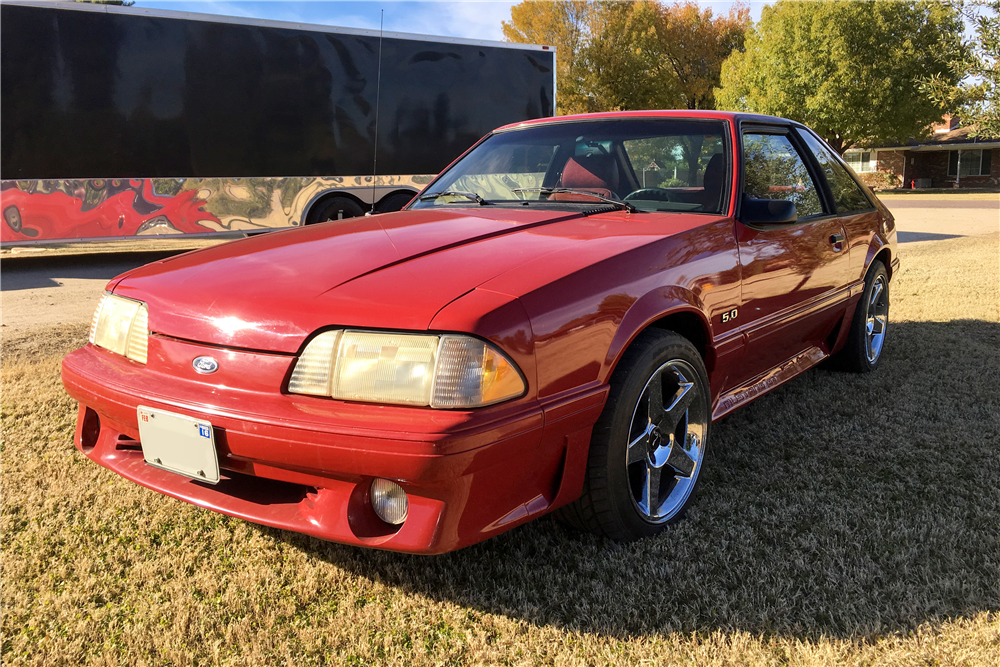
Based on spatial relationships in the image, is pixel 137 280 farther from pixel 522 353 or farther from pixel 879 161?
pixel 879 161

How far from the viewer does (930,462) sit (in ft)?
9.78

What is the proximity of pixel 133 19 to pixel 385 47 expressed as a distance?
3203mm

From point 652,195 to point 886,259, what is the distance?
2258mm

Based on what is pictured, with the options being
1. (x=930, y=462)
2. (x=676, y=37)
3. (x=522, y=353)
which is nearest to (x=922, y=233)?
(x=930, y=462)

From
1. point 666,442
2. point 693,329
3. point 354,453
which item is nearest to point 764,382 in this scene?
point 693,329

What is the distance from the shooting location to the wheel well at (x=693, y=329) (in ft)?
8.31

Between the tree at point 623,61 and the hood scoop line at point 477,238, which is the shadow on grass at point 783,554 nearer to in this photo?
the hood scoop line at point 477,238

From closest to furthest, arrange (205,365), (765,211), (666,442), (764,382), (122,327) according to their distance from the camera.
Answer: (205,365)
(122,327)
(666,442)
(765,211)
(764,382)

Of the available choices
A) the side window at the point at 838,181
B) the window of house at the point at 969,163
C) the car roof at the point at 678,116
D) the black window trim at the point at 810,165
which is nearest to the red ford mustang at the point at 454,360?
the car roof at the point at 678,116

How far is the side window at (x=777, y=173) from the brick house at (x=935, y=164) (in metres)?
35.9

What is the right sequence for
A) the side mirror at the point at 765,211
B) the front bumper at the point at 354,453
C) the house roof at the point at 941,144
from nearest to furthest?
the front bumper at the point at 354,453 → the side mirror at the point at 765,211 → the house roof at the point at 941,144

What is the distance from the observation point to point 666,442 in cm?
250

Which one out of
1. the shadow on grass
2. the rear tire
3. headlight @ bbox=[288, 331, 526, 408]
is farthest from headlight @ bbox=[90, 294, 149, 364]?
the rear tire

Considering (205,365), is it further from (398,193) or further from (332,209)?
(398,193)
